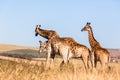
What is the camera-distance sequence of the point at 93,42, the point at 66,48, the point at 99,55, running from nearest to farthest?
1. the point at 99,55
2. the point at 93,42
3. the point at 66,48

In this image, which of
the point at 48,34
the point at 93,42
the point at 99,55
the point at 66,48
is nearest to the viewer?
the point at 99,55

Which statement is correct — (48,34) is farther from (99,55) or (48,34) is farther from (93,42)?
(99,55)

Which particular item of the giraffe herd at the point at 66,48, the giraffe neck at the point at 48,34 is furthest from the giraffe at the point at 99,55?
the giraffe neck at the point at 48,34

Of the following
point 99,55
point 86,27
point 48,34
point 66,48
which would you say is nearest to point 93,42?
point 99,55

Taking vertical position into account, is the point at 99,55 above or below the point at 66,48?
below

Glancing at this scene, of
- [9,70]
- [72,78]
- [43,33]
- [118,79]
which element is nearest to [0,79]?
[9,70]

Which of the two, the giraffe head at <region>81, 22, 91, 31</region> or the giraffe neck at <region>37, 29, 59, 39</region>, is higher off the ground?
the giraffe head at <region>81, 22, 91, 31</region>

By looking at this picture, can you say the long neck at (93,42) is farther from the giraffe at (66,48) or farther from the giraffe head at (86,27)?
the giraffe head at (86,27)

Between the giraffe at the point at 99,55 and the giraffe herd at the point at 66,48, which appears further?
the giraffe herd at the point at 66,48

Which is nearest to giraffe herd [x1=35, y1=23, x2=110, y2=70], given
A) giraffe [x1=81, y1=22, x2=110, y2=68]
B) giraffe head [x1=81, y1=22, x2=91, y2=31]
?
giraffe [x1=81, y1=22, x2=110, y2=68]

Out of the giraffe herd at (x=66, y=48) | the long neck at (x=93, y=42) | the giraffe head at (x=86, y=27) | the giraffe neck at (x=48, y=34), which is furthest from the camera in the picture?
the giraffe head at (x=86, y=27)

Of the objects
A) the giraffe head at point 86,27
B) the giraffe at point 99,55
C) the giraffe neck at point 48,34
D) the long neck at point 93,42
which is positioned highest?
the giraffe head at point 86,27

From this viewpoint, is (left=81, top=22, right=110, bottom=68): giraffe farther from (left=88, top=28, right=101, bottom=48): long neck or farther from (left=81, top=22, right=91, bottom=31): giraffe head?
(left=81, top=22, right=91, bottom=31): giraffe head

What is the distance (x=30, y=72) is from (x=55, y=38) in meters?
8.36
